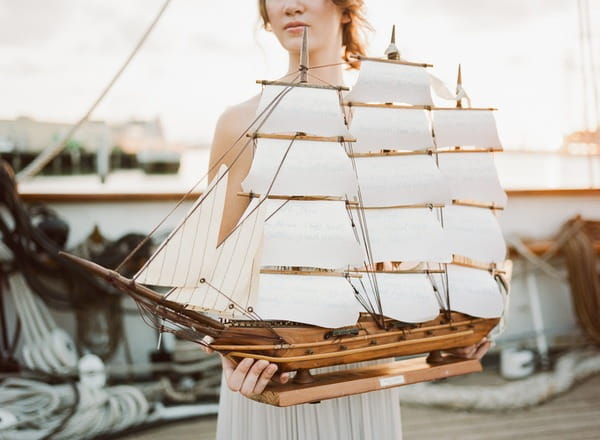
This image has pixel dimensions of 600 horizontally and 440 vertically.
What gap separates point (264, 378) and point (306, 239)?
255 mm

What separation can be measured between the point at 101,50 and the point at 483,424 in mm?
3105

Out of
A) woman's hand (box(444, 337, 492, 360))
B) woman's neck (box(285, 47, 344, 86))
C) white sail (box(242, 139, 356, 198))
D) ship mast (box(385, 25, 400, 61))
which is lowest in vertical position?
Answer: woman's hand (box(444, 337, 492, 360))

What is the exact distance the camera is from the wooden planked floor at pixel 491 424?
8.10 feet

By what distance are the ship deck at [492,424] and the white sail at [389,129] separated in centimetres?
156

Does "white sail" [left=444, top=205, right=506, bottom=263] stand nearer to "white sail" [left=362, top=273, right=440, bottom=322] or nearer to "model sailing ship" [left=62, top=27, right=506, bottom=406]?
"model sailing ship" [left=62, top=27, right=506, bottom=406]

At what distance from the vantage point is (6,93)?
3.60 meters

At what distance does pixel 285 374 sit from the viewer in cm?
96

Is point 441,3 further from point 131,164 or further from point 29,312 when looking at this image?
point 29,312

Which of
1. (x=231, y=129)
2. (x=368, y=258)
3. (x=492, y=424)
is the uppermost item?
(x=231, y=129)

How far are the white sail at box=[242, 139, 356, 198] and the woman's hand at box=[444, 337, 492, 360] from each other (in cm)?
42

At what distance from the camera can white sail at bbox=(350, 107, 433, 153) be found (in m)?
1.24

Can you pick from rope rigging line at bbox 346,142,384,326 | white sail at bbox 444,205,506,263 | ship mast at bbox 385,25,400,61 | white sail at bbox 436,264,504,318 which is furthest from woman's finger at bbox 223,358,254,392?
ship mast at bbox 385,25,400,61

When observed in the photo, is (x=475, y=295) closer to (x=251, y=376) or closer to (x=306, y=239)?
(x=306, y=239)

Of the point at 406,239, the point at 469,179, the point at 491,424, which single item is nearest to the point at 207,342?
the point at 406,239
